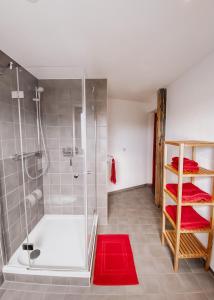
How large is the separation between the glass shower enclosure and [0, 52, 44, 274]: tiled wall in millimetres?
23

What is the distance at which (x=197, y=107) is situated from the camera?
6.23ft

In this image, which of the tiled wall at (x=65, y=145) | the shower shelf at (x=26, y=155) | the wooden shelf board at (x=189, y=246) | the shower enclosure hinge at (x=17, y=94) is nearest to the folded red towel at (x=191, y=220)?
the wooden shelf board at (x=189, y=246)

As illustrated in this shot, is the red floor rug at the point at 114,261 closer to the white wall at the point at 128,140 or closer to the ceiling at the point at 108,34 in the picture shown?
the white wall at the point at 128,140

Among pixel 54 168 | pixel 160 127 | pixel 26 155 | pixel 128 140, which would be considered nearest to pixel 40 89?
pixel 26 155

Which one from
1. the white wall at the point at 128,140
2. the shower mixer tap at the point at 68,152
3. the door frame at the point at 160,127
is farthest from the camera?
the white wall at the point at 128,140

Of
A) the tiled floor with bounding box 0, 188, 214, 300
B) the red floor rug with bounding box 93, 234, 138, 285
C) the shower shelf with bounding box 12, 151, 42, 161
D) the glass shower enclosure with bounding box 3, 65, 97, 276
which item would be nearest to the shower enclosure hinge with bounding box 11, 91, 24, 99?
the glass shower enclosure with bounding box 3, 65, 97, 276

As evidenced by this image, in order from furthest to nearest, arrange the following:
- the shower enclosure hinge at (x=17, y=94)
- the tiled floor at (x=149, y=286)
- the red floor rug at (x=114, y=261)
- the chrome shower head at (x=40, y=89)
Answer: the chrome shower head at (x=40, y=89) → the shower enclosure hinge at (x=17, y=94) → the red floor rug at (x=114, y=261) → the tiled floor at (x=149, y=286)

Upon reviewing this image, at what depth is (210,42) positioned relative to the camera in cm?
147

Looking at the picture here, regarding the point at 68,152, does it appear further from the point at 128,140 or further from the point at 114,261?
the point at 128,140

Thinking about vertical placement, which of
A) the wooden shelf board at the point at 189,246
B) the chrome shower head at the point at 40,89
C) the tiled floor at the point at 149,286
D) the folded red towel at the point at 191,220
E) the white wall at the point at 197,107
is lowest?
the tiled floor at the point at 149,286

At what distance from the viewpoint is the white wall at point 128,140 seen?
3770 mm

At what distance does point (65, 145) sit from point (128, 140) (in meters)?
1.96

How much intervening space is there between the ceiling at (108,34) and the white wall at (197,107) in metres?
0.17

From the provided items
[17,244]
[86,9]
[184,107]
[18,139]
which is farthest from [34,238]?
[184,107]
